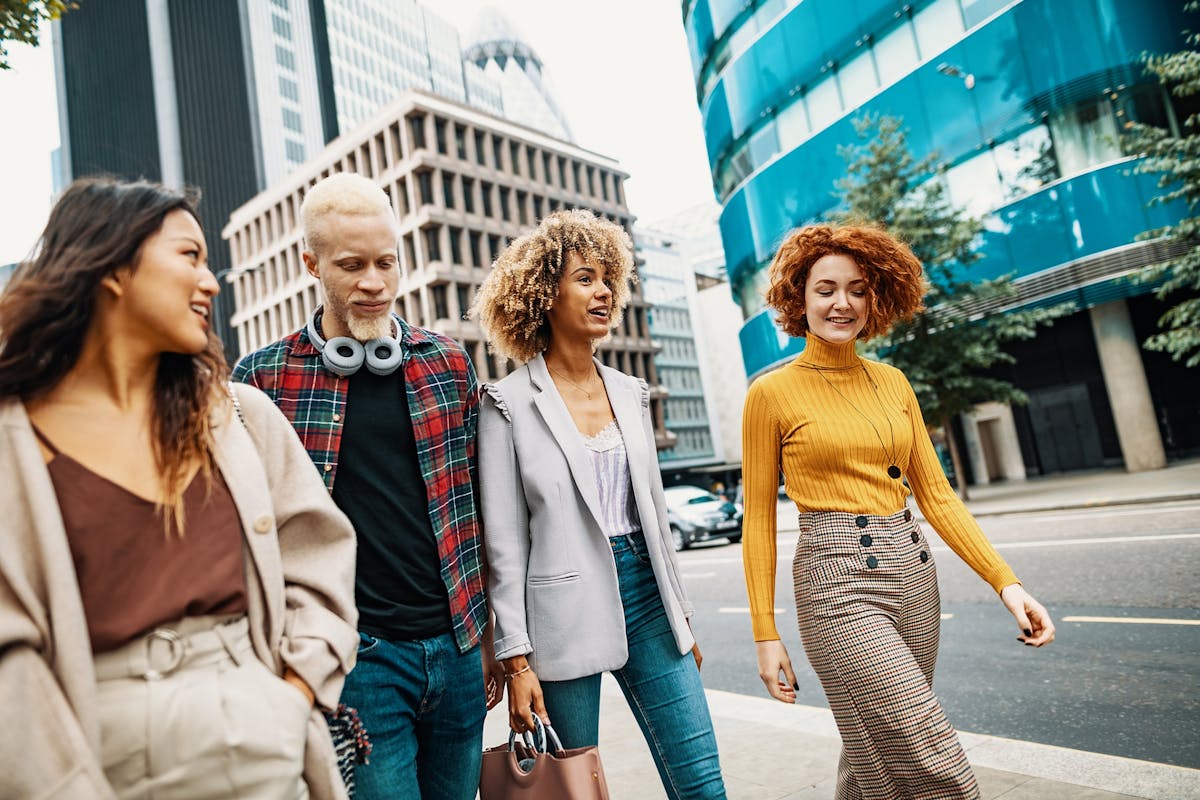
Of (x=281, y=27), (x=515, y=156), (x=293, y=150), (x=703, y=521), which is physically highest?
(x=281, y=27)

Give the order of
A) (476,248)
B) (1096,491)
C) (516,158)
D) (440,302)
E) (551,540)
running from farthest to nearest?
1. (516,158)
2. (476,248)
3. (440,302)
4. (1096,491)
5. (551,540)

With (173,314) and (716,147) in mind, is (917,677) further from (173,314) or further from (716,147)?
(716,147)

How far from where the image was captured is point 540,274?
2.73 meters

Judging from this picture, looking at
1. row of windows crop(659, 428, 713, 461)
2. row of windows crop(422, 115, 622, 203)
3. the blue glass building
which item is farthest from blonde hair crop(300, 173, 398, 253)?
row of windows crop(659, 428, 713, 461)

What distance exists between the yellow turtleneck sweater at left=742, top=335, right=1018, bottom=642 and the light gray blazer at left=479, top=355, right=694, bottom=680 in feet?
0.97

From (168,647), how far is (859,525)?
5.85 ft

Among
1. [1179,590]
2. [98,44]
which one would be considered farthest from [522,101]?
[1179,590]

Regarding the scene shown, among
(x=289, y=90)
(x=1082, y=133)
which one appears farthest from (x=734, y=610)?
(x=289, y=90)

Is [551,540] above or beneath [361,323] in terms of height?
beneath

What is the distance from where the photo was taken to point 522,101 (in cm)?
13225

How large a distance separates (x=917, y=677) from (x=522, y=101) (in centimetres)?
13891

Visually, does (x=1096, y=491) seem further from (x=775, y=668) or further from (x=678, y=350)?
(x=678, y=350)

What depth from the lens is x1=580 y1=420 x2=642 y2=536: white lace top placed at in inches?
100

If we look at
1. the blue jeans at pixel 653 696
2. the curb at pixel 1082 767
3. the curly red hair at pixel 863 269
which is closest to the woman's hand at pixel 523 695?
the blue jeans at pixel 653 696
